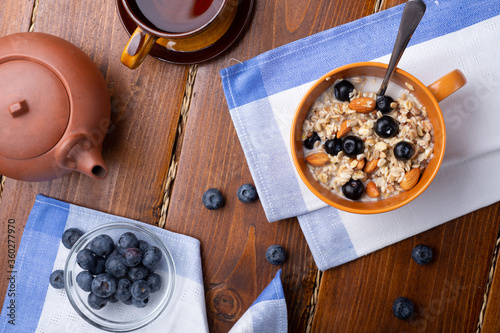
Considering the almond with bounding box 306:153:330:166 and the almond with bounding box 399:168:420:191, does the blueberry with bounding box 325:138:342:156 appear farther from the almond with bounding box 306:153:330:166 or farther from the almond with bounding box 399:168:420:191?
the almond with bounding box 399:168:420:191

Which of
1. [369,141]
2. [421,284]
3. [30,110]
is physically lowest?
[30,110]

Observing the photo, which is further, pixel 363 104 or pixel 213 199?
pixel 213 199

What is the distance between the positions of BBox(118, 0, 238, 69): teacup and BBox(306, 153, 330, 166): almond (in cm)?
28

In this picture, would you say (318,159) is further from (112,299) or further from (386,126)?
(112,299)

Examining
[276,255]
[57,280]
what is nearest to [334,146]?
[276,255]

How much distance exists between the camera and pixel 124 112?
811 millimetres

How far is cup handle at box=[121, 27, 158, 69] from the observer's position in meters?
0.67

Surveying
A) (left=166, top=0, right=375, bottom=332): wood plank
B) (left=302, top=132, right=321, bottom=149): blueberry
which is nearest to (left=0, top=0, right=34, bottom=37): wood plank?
(left=166, top=0, right=375, bottom=332): wood plank

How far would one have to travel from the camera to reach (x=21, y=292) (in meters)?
0.83

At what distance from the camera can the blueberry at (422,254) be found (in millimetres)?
770

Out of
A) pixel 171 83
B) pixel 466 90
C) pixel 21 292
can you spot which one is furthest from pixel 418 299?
pixel 21 292

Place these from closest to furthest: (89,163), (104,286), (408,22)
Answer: (408,22), (89,163), (104,286)

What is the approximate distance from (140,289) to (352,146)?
459mm

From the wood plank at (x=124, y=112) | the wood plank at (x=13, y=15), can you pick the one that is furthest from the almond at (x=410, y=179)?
the wood plank at (x=13, y=15)
